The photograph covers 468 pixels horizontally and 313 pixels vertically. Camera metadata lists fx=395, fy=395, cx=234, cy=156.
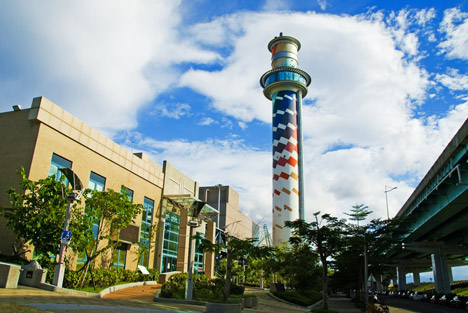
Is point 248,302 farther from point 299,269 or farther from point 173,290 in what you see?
point 299,269

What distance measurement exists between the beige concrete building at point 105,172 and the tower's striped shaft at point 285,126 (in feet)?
56.6

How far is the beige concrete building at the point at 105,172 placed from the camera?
26.0 meters

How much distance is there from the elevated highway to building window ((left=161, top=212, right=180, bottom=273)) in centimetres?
2376

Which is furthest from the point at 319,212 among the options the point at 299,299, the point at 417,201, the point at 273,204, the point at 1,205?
the point at 273,204

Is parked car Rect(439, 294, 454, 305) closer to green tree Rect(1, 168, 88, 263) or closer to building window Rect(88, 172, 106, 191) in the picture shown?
building window Rect(88, 172, 106, 191)

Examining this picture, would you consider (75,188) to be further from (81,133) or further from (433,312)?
(433,312)

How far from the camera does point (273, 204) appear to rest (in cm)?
6394

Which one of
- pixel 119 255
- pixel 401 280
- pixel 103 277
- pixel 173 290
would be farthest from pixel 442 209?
pixel 401 280

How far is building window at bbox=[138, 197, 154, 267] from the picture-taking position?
122 ft

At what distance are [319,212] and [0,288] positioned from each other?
1930 cm

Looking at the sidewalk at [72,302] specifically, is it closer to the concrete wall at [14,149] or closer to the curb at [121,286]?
Result: the curb at [121,286]

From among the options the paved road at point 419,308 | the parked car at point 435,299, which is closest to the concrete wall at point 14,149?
the paved road at point 419,308

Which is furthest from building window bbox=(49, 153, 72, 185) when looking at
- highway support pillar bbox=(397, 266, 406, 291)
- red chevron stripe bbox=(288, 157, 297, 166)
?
highway support pillar bbox=(397, 266, 406, 291)

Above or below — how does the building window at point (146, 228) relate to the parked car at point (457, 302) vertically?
above
